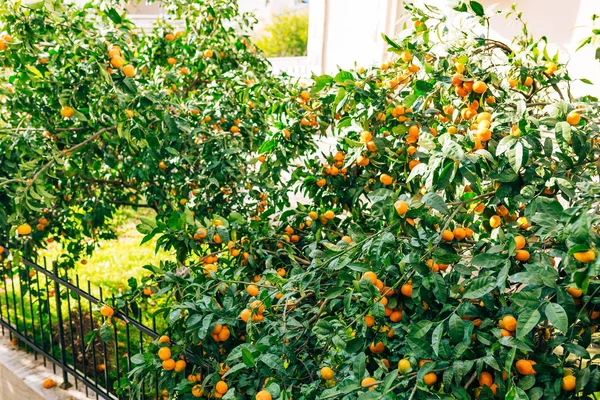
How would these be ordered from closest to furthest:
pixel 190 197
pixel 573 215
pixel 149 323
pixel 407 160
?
pixel 573 215, pixel 407 160, pixel 190 197, pixel 149 323

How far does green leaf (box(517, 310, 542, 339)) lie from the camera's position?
1424 millimetres

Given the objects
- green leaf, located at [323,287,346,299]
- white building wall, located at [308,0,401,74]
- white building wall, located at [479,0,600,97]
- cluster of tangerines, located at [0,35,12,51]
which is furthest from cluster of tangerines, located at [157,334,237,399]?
white building wall, located at [308,0,401,74]

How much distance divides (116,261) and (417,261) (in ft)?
18.4

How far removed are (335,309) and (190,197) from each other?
177cm

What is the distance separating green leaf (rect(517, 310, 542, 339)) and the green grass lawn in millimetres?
4718

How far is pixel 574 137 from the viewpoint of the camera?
5.93 feet

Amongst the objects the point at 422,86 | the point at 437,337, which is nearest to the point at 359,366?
the point at 437,337

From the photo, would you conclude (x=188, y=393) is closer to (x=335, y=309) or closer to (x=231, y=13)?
(x=335, y=309)

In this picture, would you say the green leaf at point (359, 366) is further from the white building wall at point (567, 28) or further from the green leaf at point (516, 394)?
the white building wall at point (567, 28)

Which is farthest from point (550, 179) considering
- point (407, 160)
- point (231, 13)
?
point (231, 13)

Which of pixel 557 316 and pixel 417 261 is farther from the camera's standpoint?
pixel 417 261

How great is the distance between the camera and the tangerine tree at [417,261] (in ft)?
5.21

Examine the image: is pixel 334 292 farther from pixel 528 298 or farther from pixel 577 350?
pixel 577 350

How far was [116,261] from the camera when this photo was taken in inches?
264
